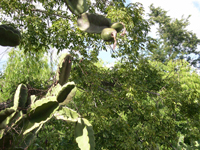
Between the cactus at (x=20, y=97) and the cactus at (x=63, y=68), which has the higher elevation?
the cactus at (x=63, y=68)

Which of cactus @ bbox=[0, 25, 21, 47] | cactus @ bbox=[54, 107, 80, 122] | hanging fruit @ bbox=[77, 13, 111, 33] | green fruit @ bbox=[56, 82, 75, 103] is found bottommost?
cactus @ bbox=[54, 107, 80, 122]

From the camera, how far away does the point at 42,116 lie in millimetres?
1690

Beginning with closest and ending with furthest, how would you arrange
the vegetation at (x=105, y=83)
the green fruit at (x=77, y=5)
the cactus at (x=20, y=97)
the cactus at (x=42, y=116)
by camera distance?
the green fruit at (x=77, y=5) → the cactus at (x=42, y=116) → the cactus at (x=20, y=97) → the vegetation at (x=105, y=83)

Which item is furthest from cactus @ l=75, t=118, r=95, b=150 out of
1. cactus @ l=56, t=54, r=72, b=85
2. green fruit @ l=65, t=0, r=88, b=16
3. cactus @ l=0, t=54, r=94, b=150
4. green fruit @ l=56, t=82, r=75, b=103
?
green fruit @ l=65, t=0, r=88, b=16

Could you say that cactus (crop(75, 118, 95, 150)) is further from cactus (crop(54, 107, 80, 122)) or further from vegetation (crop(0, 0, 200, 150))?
vegetation (crop(0, 0, 200, 150))

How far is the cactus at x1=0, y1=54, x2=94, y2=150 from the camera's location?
1.58 metres

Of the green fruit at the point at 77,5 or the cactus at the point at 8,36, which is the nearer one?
the green fruit at the point at 77,5

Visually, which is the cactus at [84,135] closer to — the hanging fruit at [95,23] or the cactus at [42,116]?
the cactus at [42,116]

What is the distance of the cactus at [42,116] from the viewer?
158 cm

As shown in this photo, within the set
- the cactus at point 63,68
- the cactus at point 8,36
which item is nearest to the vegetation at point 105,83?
the cactus at point 63,68

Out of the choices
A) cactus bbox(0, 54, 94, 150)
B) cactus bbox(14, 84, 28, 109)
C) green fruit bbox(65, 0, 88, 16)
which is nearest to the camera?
green fruit bbox(65, 0, 88, 16)

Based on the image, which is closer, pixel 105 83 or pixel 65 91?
pixel 65 91

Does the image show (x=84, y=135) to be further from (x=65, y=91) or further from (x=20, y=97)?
(x=20, y=97)

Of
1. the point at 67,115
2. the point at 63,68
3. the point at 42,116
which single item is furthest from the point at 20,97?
the point at 67,115
